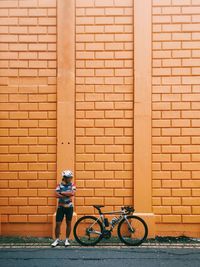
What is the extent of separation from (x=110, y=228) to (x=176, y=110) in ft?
9.71

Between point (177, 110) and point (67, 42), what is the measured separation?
2.88m

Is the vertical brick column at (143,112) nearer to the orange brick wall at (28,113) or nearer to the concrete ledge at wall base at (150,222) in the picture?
the concrete ledge at wall base at (150,222)

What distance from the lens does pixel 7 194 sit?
1036 centimetres

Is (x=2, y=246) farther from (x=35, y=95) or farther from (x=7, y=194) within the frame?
(x=35, y=95)

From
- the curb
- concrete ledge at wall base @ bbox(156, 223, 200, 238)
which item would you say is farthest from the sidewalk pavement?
concrete ledge at wall base @ bbox(156, 223, 200, 238)

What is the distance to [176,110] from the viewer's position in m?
10.3

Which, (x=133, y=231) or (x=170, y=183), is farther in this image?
(x=170, y=183)

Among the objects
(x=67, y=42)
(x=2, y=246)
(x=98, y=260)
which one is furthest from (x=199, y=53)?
(x=2, y=246)

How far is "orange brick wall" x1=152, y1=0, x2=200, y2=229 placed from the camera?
33.6 ft

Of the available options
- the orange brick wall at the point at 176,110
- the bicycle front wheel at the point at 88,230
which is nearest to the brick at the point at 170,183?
the orange brick wall at the point at 176,110

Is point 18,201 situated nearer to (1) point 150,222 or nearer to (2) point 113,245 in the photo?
(2) point 113,245

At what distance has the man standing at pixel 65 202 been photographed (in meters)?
9.51

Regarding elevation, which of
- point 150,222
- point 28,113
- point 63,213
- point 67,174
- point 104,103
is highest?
point 104,103

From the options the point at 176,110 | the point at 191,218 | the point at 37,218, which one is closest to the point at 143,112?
the point at 176,110
